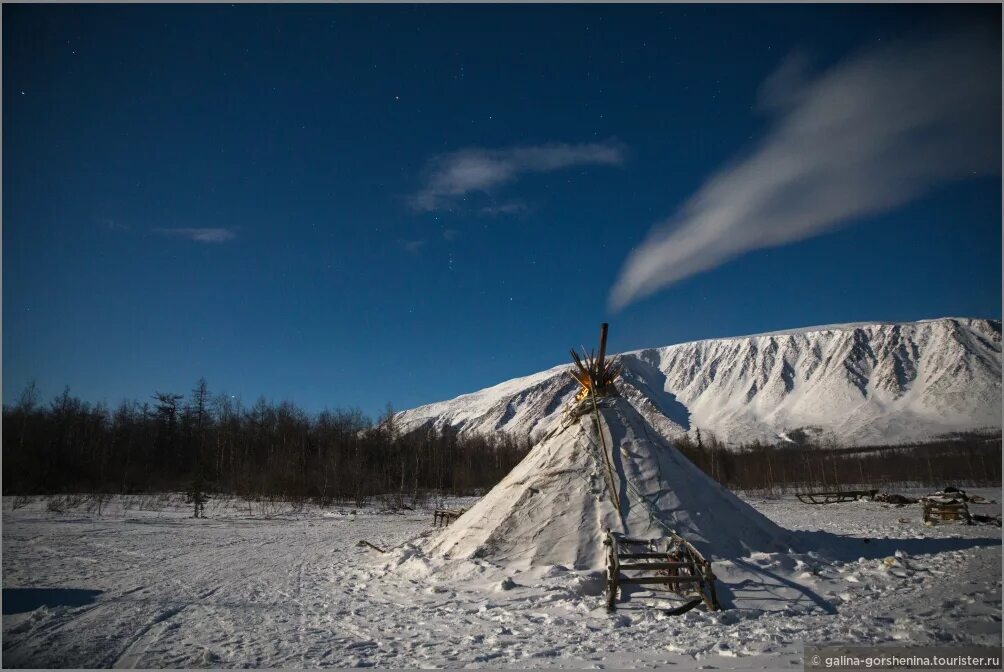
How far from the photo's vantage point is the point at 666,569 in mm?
7172

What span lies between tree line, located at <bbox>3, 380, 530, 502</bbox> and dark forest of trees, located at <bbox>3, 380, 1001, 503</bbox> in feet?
0.34

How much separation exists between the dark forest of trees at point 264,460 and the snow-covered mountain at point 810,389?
54.2m

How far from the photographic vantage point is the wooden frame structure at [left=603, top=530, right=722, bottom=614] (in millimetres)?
6305

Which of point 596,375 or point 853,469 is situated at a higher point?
point 596,375

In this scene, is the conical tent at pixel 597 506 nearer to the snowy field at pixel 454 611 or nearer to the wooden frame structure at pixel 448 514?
the snowy field at pixel 454 611

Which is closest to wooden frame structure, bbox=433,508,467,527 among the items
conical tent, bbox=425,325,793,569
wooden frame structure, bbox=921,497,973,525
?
conical tent, bbox=425,325,793,569

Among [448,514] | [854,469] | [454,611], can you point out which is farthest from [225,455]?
[854,469]

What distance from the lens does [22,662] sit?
5148mm

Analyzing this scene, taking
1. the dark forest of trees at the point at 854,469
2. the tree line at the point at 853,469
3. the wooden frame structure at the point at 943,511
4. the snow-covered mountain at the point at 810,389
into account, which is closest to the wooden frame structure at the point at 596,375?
the wooden frame structure at the point at 943,511

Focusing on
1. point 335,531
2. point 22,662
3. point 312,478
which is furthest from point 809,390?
point 22,662

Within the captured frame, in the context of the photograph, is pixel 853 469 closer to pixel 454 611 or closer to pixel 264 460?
pixel 264 460

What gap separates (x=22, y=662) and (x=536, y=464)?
25.7ft

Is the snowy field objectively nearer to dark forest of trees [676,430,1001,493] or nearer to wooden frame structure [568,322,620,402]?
wooden frame structure [568,322,620,402]

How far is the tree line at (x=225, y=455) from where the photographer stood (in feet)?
109
